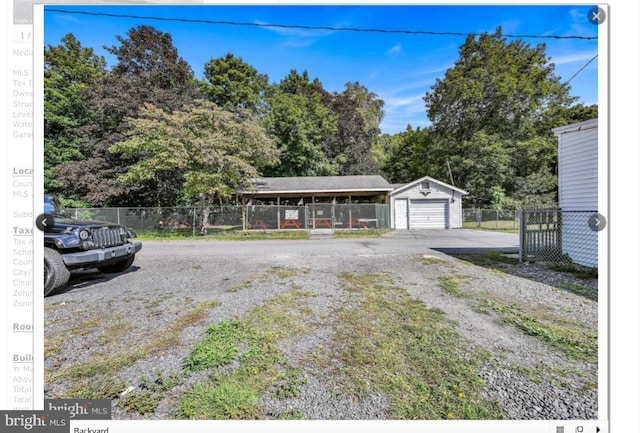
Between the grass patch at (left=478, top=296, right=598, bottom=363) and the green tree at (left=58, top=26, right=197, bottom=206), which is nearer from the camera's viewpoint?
the grass patch at (left=478, top=296, right=598, bottom=363)

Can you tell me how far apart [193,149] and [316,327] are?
331 inches

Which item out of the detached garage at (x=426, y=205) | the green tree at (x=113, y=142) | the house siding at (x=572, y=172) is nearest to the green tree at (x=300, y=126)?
the green tree at (x=113, y=142)

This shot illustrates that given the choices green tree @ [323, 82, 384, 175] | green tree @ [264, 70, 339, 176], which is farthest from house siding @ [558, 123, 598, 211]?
green tree @ [264, 70, 339, 176]

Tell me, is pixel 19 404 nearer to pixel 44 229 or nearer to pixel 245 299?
pixel 44 229

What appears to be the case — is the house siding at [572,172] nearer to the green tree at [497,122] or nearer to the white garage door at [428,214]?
the green tree at [497,122]

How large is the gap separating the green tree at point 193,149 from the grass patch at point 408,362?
8.03m

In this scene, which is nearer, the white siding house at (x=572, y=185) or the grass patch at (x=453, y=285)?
the grass patch at (x=453, y=285)

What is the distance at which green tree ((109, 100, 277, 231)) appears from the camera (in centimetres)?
785

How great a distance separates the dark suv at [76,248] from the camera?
1.99 meters

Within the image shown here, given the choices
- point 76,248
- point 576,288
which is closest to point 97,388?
point 76,248

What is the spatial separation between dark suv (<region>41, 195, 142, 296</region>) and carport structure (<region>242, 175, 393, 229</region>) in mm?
7995

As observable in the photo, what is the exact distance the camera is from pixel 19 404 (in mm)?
909

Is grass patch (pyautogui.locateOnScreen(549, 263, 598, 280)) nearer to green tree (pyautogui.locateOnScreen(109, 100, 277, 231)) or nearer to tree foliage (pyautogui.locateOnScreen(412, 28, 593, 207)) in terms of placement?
tree foliage (pyautogui.locateOnScreen(412, 28, 593, 207))

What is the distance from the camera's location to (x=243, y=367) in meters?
1.29
